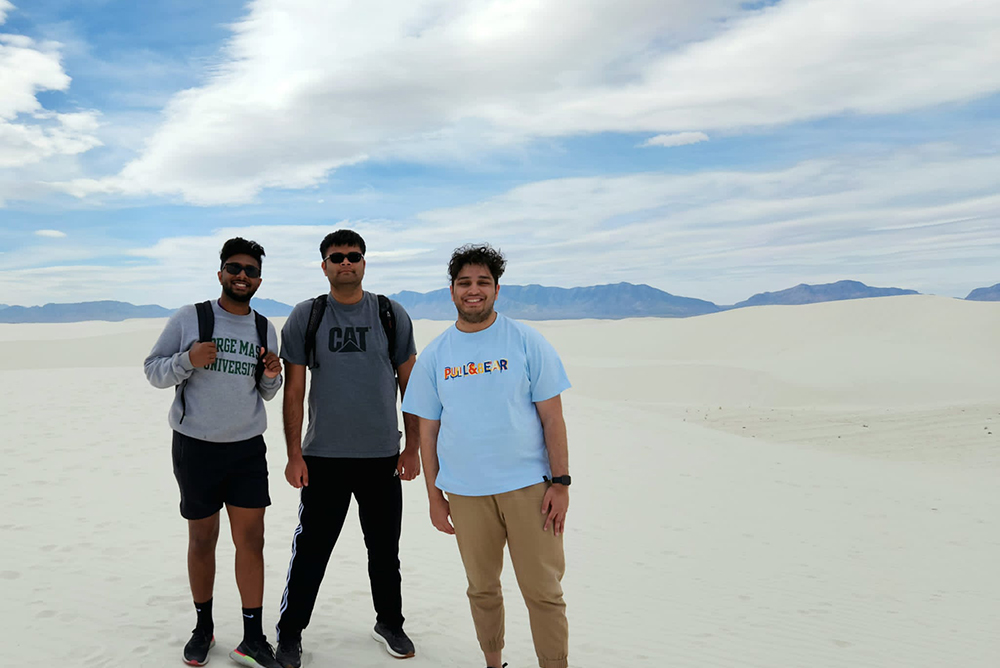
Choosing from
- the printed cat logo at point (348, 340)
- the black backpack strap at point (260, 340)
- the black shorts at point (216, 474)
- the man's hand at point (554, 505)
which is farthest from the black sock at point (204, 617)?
the man's hand at point (554, 505)

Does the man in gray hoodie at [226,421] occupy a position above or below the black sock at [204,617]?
above

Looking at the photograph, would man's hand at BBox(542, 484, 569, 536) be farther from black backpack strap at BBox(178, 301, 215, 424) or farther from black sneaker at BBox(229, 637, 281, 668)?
black backpack strap at BBox(178, 301, 215, 424)

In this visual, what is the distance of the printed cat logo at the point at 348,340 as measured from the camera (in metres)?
3.99

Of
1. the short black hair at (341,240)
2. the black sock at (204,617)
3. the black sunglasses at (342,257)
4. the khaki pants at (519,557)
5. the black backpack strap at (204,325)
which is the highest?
the short black hair at (341,240)

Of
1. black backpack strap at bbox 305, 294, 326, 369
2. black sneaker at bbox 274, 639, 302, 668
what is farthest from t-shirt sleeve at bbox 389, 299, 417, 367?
black sneaker at bbox 274, 639, 302, 668

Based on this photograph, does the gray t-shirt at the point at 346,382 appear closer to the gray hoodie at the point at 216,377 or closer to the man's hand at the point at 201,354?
the gray hoodie at the point at 216,377

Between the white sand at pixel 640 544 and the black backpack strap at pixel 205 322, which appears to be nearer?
the black backpack strap at pixel 205 322

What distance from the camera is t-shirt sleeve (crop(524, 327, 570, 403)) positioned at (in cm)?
344

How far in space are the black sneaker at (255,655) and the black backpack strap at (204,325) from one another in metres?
1.31

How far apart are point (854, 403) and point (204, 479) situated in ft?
63.6

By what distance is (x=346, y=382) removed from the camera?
398 cm

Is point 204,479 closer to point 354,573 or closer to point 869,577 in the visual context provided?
point 354,573

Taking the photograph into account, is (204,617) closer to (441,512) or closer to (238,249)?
(441,512)

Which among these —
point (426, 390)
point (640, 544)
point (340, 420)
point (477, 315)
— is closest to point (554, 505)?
point (426, 390)
